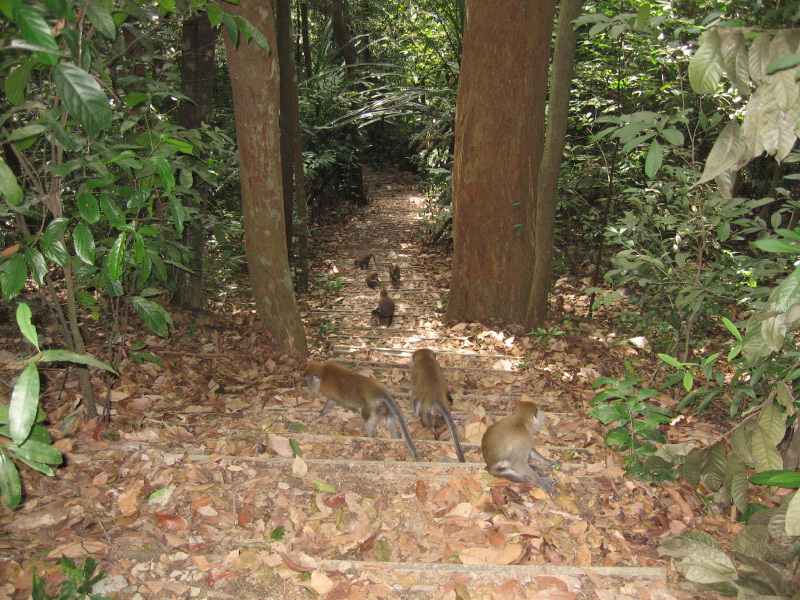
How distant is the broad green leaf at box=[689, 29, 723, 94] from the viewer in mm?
1920

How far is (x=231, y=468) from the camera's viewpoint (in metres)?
3.43

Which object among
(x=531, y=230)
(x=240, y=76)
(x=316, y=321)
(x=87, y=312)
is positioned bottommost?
(x=316, y=321)

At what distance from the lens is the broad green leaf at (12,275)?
2.46m

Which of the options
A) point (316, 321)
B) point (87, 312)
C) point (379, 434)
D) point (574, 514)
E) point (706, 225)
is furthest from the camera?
point (316, 321)

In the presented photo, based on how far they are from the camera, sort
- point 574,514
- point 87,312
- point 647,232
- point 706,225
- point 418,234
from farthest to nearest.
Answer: point 418,234
point 87,312
point 647,232
point 706,225
point 574,514

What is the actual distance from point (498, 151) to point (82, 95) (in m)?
5.70

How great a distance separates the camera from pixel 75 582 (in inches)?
98.1

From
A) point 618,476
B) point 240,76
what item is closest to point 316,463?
point 618,476

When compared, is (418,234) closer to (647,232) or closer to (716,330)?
(716,330)

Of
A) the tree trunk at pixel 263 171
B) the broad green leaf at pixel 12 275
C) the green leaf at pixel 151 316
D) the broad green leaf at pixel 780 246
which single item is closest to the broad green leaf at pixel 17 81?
the broad green leaf at pixel 12 275

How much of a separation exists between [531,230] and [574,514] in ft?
15.1

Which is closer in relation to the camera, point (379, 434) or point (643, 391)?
point (643, 391)

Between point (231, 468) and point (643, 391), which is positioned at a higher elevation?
point (643, 391)

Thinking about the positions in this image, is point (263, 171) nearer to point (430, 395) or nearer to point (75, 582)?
point (430, 395)
